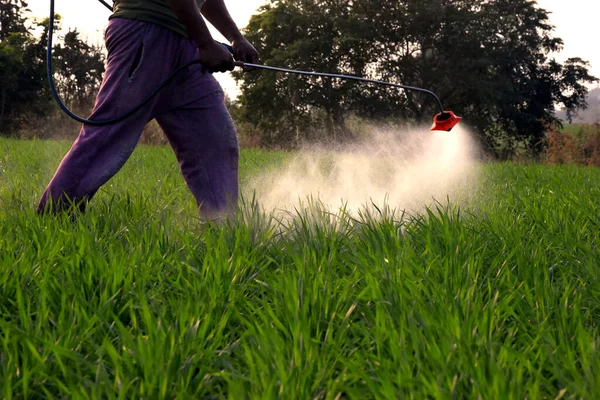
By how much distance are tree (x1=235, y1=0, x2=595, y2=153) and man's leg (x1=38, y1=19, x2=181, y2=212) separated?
24.4m

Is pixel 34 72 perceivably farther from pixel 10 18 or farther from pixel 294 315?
pixel 294 315

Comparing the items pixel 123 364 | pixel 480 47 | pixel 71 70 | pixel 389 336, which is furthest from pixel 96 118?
pixel 480 47

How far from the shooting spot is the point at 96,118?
10.9 ft

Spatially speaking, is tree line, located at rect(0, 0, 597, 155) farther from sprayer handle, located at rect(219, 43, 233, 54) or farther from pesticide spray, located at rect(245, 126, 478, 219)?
sprayer handle, located at rect(219, 43, 233, 54)

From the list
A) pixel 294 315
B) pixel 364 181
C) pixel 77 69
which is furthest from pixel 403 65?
pixel 294 315

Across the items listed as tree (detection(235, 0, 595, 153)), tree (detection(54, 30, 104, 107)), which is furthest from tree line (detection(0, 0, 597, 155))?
tree (detection(54, 30, 104, 107))

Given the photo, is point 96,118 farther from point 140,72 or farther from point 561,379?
point 561,379

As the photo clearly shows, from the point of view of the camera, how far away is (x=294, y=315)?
6.07 ft

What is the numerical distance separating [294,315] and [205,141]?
1841mm

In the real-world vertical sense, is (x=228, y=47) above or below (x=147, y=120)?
above

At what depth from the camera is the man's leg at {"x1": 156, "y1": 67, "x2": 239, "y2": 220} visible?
347cm

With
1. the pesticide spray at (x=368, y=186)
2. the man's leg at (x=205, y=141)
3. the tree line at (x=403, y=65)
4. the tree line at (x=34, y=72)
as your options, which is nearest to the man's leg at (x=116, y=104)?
the man's leg at (x=205, y=141)

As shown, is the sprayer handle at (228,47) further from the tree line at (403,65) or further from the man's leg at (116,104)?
the tree line at (403,65)

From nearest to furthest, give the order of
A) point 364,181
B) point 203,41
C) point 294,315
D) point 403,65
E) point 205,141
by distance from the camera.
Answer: point 294,315
point 203,41
point 205,141
point 364,181
point 403,65
